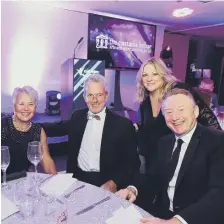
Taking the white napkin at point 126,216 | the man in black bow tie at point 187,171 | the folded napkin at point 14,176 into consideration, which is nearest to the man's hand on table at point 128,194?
the man in black bow tie at point 187,171

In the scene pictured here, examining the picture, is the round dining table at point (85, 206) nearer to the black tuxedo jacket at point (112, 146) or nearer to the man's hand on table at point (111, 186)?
A: the man's hand on table at point (111, 186)

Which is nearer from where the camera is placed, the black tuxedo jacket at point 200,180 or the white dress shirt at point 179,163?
the black tuxedo jacket at point 200,180

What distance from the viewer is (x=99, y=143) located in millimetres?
2357

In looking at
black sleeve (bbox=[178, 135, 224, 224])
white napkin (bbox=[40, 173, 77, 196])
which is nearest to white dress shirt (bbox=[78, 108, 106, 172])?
white napkin (bbox=[40, 173, 77, 196])

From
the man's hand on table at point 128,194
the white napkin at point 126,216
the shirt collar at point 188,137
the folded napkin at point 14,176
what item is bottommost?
the man's hand on table at point 128,194

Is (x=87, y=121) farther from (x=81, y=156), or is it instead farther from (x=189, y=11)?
(x=189, y=11)

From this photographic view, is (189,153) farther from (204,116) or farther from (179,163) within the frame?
(204,116)

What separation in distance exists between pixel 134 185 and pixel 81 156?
27.1 inches

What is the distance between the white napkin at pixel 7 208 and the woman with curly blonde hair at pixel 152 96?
4.70ft

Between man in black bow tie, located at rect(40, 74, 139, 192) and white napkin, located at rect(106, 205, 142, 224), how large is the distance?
33.9 inches

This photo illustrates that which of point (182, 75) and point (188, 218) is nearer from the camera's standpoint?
point (188, 218)

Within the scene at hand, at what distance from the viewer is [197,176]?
159 cm

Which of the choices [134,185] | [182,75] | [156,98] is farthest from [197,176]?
[182,75]

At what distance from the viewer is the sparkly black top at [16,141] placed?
2080 mm
